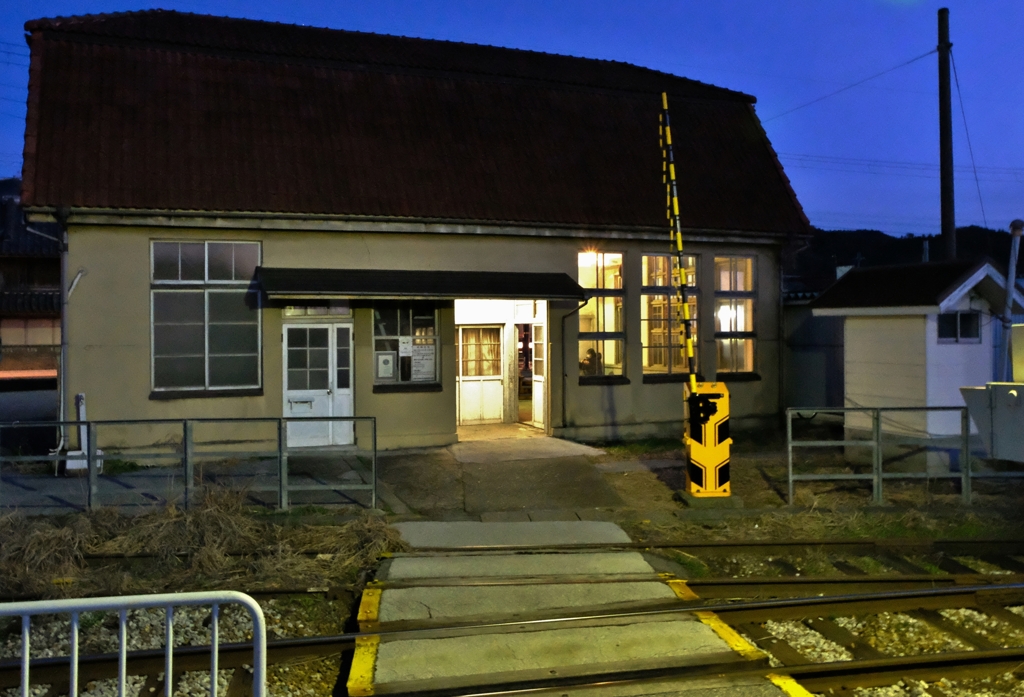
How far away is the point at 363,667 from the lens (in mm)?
5543

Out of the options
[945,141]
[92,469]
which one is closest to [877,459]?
[92,469]

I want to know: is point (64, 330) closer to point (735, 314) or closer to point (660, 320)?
point (660, 320)

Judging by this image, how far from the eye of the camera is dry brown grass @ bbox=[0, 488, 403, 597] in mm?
7434

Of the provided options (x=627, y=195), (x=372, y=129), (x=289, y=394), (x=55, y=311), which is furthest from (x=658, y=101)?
(x=55, y=311)

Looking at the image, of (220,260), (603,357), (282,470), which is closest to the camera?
(282,470)

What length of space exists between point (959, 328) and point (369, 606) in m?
10.7

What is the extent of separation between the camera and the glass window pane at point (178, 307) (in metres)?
12.7

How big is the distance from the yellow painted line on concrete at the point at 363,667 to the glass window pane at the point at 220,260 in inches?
330

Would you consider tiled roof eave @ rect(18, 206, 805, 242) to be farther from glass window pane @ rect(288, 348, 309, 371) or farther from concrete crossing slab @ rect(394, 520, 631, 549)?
concrete crossing slab @ rect(394, 520, 631, 549)

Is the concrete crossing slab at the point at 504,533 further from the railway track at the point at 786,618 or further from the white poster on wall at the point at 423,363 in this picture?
the white poster on wall at the point at 423,363

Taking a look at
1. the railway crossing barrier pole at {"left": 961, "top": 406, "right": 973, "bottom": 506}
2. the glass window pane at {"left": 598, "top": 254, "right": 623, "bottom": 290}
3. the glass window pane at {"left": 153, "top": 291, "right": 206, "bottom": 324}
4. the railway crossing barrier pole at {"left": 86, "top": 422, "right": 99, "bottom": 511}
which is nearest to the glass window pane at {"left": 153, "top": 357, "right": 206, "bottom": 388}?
the glass window pane at {"left": 153, "top": 291, "right": 206, "bottom": 324}

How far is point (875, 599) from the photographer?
7.01 meters

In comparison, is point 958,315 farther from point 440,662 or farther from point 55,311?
point 55,311

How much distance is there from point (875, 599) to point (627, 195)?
971cm
